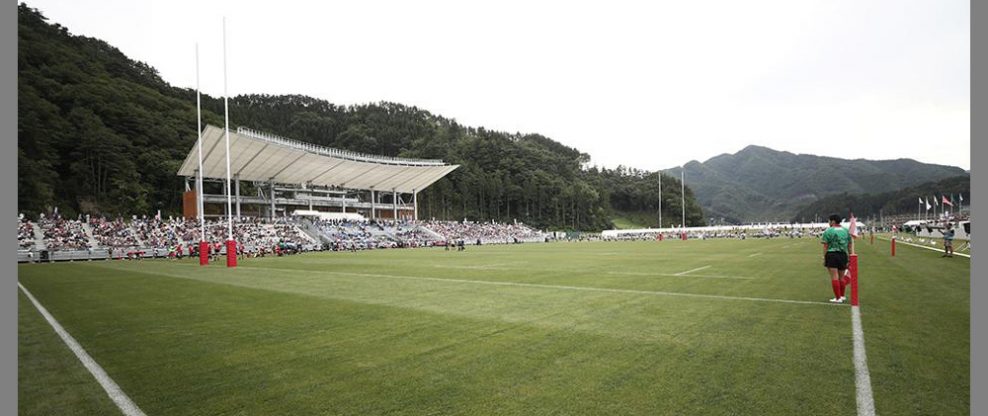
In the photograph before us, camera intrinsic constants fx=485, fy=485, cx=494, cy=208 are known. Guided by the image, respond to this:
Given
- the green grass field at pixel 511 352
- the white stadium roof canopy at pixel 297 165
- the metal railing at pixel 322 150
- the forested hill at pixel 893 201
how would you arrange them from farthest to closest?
the forested hill at pixel 893 201, the metal railing at pixel 322 150, the white stadium roof canopy at pixel 297 165, the green grass field at pixel 511 352

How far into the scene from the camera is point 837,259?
9.11 m

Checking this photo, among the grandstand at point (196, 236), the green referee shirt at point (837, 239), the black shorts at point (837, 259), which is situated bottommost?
the grandstand at point (196, 236)

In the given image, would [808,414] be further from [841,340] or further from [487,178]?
[487,178]

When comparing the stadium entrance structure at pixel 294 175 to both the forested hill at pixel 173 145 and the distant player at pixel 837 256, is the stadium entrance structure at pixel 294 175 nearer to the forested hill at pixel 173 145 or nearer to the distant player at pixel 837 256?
the forested hill at pixel 173 145

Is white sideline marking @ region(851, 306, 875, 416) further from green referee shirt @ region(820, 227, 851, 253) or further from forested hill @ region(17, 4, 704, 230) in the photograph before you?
forested hill @ region(17, 4, 704, 230)

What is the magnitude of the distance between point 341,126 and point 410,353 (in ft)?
419

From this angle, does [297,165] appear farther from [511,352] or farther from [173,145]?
[511,352]

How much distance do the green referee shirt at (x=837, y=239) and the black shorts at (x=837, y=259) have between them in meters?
0.08

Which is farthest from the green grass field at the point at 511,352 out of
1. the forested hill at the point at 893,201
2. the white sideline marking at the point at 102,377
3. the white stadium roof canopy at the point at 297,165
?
the forested hill at the point at 893,201

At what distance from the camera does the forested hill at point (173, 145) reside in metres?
61.8

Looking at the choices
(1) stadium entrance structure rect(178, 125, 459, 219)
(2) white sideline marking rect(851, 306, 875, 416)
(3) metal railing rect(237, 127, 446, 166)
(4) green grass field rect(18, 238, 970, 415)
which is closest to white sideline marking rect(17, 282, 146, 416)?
(4) green grass field rect(18, 238, 970, 415)

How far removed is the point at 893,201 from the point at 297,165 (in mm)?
173038

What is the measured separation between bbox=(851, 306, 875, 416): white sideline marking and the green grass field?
0.24ft

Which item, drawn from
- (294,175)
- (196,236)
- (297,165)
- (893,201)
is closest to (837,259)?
(196,236)
